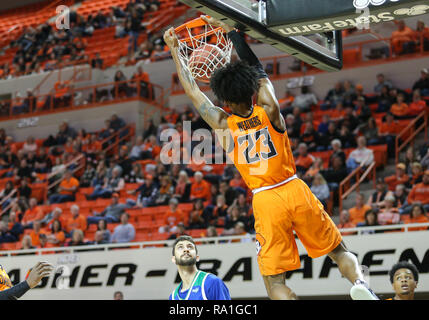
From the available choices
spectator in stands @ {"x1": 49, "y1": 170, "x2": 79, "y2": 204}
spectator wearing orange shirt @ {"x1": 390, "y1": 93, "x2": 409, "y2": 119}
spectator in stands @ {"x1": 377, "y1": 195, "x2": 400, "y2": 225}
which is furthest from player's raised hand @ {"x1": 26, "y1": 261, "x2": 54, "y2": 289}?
spectator in stands @ {"x1": 49, "y1": 170, "x2": 79, "y2": 204}

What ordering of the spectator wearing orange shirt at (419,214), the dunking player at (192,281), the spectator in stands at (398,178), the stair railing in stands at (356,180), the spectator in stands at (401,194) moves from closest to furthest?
the dunking player at (192,281), the spectator wearing orange shirt at (419,214), the spectator in stands at (401,194), the spectator in stands at (398,178), the stair railing in stands at (356,180)

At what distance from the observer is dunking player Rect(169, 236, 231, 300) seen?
18.7 feet

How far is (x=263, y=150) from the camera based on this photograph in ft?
14.7

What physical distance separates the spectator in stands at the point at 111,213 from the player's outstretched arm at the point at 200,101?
354 inches

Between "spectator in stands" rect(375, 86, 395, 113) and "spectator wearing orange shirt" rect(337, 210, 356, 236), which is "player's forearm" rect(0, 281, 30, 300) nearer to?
"spectator wearing orange shirt" rect(337, 210, 356, 236)

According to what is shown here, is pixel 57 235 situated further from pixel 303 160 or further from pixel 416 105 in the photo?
pixel 416 105

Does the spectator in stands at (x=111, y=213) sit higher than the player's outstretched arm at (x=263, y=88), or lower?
lower

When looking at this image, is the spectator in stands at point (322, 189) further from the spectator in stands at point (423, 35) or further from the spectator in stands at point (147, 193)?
the spectator in stands at point (423, 35)

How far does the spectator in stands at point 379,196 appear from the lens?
10695mm

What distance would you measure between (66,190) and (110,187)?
1331 mm

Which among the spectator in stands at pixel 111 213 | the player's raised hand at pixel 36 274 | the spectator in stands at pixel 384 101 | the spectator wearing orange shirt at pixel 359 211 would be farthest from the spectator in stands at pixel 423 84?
the player's raised hand at pixel 36 274

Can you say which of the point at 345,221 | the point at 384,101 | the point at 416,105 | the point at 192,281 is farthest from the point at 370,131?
the point at 192,281

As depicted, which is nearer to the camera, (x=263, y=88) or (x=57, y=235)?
(x=263, y=88)

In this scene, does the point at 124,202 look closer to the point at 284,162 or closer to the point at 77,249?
the point at 77,249
